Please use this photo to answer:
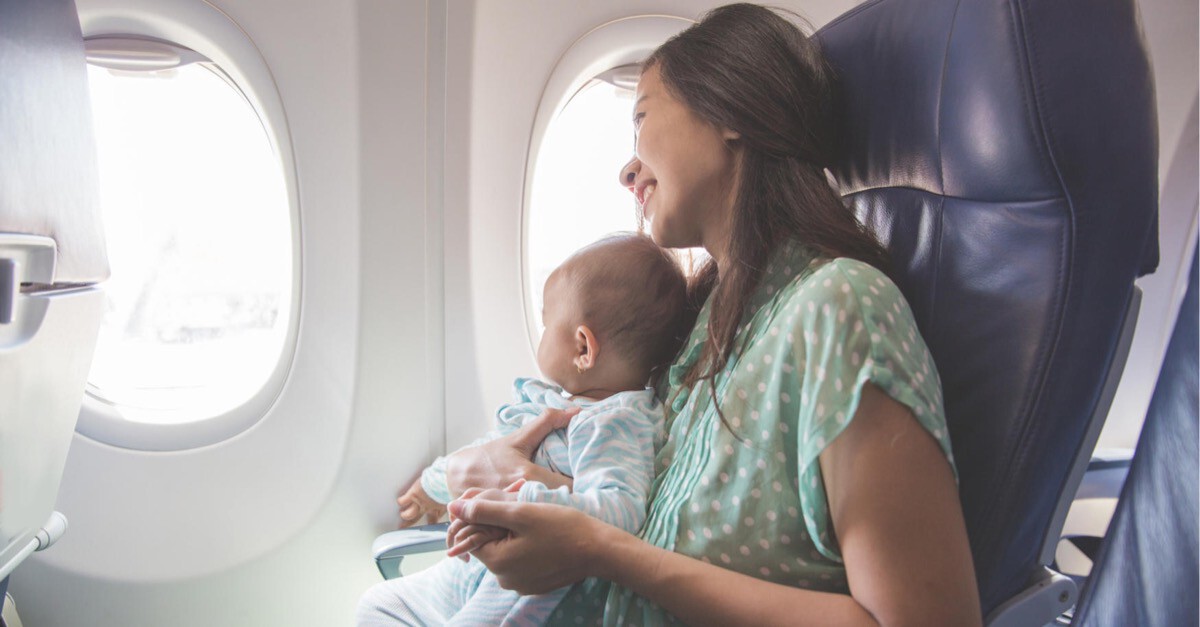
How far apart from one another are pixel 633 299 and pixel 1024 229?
0.71 metres

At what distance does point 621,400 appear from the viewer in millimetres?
1361

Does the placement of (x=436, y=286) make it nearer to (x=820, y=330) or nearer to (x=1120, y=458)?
(x=820, y=330)

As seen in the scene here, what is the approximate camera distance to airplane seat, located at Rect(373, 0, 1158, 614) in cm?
89

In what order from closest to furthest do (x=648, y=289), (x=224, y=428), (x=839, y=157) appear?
(x=839, y=157) < (x=648, y=289) < (x=224, y=428)

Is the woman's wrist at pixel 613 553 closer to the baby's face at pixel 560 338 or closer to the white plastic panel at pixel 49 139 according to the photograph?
the baby's face at pixel 560 338

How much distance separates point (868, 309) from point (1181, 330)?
564 mm

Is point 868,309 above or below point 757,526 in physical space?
above

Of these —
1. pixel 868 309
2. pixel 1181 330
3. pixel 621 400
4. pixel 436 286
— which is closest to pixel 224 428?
pixel 436 286

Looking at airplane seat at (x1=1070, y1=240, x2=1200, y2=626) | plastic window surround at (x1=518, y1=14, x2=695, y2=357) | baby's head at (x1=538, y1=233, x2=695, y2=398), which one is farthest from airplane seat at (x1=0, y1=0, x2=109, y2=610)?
airplane seat at (x1=1070, y1=240, x2=1200, y2=626)

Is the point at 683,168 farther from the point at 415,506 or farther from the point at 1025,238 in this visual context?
the point at 415,506

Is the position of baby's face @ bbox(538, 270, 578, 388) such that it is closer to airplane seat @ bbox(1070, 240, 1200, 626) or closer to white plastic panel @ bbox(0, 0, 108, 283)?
white plastic panel @ bbox(0, 0, 108, 283)

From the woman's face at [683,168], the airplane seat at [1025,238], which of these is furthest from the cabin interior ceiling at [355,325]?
the airplane seat at [1025,238]

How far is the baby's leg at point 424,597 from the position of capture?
1354 mm

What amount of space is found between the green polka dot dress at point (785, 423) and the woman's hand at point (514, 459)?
0.90 ft
